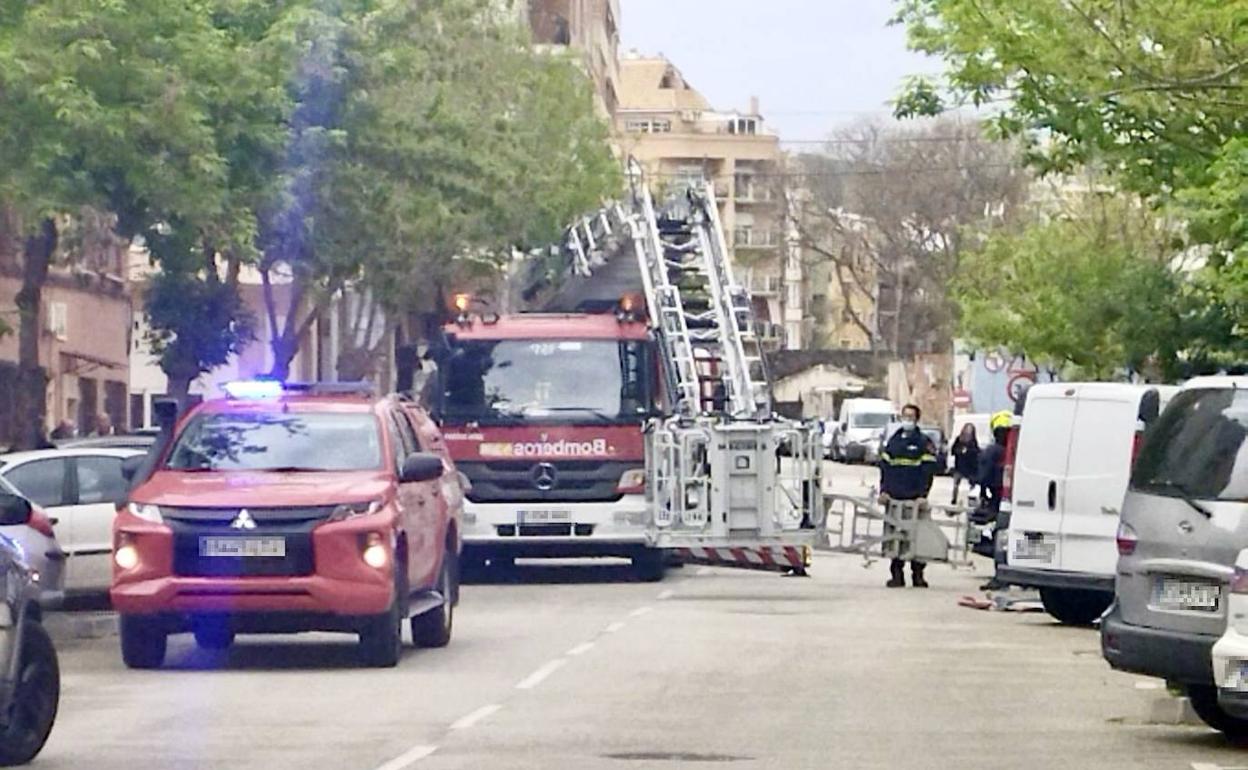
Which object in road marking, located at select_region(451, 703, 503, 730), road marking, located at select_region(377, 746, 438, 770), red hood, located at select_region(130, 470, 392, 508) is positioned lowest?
road marking, located at select_region(451, 703, 503, 730)

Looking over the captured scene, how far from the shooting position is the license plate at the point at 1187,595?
14.6 m

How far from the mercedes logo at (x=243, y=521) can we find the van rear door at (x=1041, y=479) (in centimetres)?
877

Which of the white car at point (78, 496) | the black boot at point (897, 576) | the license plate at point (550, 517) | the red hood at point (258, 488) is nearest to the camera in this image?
the red hood at point (258, 488)

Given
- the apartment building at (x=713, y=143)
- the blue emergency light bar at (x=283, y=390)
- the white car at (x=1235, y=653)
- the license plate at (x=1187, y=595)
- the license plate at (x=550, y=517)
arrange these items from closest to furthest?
1. the white car at (x=1235, y=653)
2. the license plate at (x=1187, y=595)
3. the blue emergency light bar at (x=283, y=390)
4. the license plate at (x=550, y=517)
5. the apartment building at (x=713, y=143)

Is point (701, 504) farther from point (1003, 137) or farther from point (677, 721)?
point (677, 721)

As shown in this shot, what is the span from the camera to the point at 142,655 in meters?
19.5

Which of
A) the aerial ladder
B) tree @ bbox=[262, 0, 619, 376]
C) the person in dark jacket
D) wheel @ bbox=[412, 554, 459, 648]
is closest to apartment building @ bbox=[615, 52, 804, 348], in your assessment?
tree @ bbox=[262, 0, 619, 376]

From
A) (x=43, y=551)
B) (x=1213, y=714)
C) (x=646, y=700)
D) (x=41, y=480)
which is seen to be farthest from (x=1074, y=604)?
(x=1213, y=714)

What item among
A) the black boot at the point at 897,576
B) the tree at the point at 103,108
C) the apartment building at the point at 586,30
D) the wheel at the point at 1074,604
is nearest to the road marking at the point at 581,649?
the wheel at the point at 1074,604

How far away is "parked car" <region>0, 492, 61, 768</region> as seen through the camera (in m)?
13.2

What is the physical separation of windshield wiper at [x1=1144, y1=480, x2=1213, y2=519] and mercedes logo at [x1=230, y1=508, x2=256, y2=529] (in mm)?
6240

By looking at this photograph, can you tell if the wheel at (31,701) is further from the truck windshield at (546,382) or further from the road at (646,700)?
the truck windshield at (546,382)

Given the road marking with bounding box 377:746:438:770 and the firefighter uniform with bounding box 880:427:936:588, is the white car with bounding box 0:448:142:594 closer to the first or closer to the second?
the road marking with bounding box 377:746:438:770

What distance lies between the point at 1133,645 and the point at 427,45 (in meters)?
34.0
